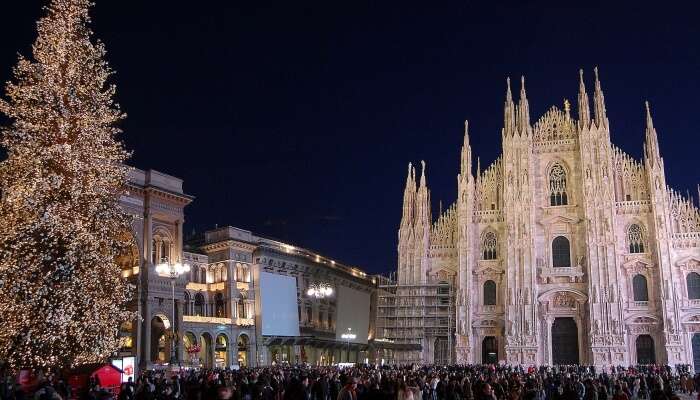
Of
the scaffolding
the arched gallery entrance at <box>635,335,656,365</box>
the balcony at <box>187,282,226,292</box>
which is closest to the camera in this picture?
the arched gallery entrance at <box>635,335,656,365</box>

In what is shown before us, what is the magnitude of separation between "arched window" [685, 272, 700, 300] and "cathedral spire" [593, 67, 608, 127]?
1318 centimetres

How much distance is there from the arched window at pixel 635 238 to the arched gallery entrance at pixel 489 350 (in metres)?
12.6

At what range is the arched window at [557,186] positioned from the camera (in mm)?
55500

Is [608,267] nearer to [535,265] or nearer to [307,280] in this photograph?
[535,265]

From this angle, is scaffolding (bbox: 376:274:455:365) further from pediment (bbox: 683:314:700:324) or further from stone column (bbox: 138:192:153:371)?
stone column (bbox: 138:192:153:371)

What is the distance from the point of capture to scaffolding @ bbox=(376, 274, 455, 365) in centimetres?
5522

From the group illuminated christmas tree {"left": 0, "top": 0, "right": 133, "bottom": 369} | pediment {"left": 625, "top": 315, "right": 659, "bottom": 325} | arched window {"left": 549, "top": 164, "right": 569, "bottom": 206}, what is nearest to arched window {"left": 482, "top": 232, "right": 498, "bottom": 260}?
arched window {"left": 549, "top": 164, "right": 569, "bottom": 206}

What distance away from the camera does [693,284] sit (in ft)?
163

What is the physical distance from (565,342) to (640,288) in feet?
22.6

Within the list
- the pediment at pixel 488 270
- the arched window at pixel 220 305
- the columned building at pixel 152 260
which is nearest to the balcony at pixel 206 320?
the arched window at pixel 220 305

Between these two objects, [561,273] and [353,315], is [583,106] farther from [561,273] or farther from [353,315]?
[353,315]

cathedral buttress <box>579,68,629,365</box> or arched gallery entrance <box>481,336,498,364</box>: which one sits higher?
cathedral buttress <box>579,68,629,365</box>

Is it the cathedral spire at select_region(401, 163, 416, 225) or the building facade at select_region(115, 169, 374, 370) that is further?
the cathedral spire at select_region(401, 163, 416, 225)

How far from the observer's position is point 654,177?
2032 inches
